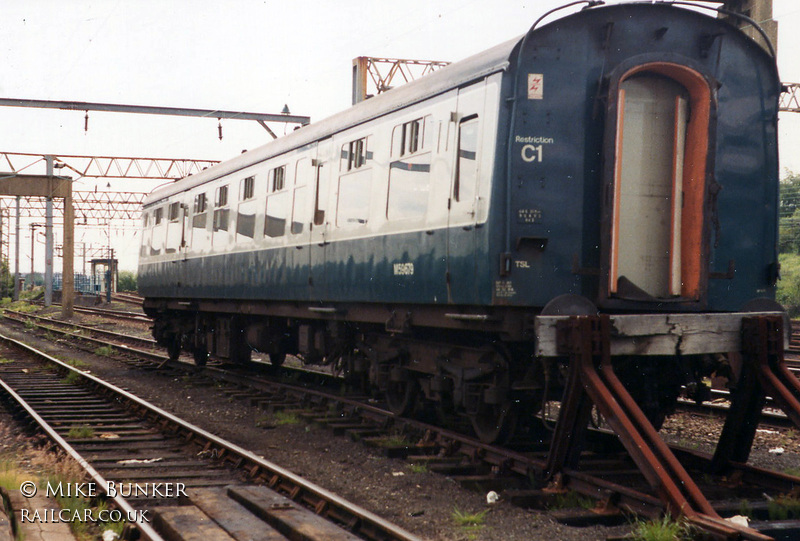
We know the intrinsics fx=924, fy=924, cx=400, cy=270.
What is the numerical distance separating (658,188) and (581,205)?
2.26ft

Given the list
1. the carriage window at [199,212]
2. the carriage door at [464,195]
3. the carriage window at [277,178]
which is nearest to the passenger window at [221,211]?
the carriage window at [199,212]

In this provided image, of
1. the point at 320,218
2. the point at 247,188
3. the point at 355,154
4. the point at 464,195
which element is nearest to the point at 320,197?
the point at 320,218

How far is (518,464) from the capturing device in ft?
24.1

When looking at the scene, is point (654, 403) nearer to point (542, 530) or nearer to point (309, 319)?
point (542, 530)

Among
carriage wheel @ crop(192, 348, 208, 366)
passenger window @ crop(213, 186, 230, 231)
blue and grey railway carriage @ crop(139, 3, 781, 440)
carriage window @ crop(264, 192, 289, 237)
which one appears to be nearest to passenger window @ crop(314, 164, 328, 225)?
carriage window @ crop(264, 192, 289, 237)

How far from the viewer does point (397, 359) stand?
32.5 feet

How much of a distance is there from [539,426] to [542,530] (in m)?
3.68

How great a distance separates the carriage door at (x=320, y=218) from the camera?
425 inches

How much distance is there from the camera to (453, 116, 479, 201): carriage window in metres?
7.71

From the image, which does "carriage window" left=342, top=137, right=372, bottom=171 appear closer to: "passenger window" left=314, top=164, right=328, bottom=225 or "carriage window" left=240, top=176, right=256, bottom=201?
"passenger window" left=314, top=164, right=328, bottom=225

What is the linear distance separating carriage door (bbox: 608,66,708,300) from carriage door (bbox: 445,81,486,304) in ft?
3.85

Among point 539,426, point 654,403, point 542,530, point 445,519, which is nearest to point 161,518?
point 445,519

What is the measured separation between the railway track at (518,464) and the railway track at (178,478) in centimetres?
127

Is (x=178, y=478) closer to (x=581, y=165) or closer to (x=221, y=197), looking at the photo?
(x=581, y=165)
